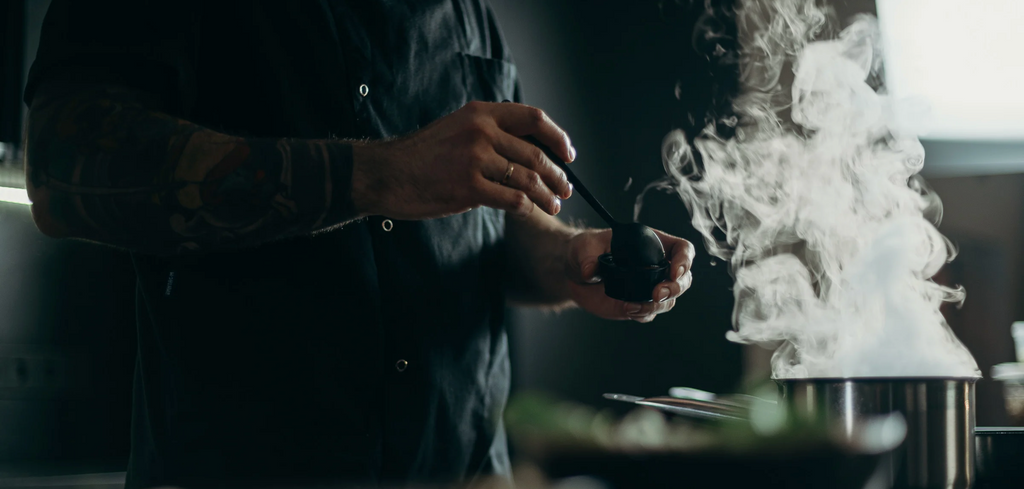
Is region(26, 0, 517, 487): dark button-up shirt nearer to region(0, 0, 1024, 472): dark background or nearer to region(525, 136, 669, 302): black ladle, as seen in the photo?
region(525, 136, 669, 302): black ladle

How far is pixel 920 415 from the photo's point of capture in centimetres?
78

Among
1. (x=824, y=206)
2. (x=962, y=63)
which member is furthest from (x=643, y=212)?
(x=824, y=206)

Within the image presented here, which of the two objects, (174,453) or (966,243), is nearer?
(174,453)

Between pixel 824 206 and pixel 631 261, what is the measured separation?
81cm

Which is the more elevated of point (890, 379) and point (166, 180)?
point (166, 180)

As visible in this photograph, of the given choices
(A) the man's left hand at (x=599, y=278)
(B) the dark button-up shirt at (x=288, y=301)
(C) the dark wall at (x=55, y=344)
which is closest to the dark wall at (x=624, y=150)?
(A) the man's left hand at (x=599, y=278)

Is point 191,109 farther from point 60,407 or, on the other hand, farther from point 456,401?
point 60,407

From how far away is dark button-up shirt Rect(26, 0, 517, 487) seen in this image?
42.3 inches

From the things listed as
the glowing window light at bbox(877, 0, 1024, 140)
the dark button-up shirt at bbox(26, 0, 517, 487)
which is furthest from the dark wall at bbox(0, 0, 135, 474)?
the glowing window light at bbox(877, 0, 1024, 140)

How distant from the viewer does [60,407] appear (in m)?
1.73

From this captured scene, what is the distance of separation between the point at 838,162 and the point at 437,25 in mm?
985

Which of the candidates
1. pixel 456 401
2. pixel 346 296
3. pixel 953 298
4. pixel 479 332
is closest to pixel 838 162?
pixel 953 298

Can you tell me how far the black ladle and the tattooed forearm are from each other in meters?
0.34

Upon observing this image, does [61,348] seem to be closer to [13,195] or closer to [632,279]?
[13,195]
